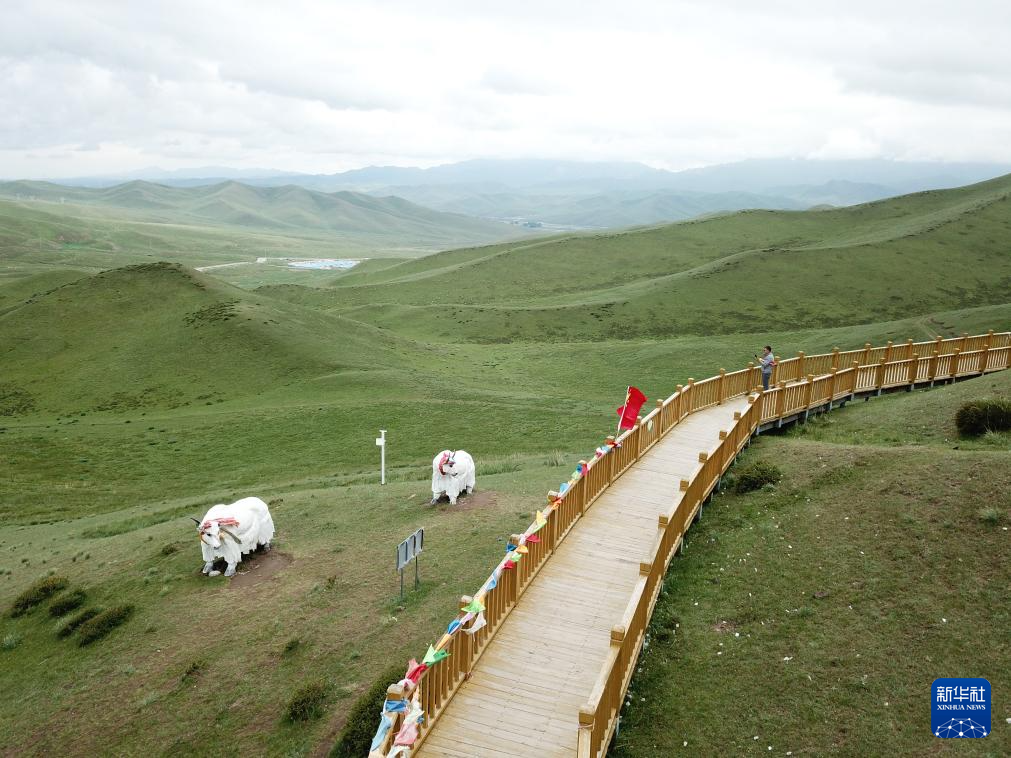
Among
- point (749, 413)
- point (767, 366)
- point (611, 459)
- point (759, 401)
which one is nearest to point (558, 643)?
point (611, 459)

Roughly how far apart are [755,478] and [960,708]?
935cm

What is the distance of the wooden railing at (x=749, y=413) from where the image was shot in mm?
10672

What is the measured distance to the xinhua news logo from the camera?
34.1ft

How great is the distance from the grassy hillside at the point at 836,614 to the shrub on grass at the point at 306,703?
5978mm

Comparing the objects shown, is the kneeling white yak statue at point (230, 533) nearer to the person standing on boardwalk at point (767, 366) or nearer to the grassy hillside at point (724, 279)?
the person standing on boardwalk at point (767, 366)

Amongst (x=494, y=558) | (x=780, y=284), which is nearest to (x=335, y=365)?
(x=494, y=558)

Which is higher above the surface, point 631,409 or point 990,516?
point 631,409

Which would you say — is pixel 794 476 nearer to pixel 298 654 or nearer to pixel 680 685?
pixel 680 685

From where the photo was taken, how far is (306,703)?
1360 cm

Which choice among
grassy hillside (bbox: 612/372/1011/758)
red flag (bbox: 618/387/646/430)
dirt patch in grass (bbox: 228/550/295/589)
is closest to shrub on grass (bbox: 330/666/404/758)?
grassy hillside (bbox: 612/372/1011/758)

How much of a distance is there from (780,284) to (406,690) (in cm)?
8307

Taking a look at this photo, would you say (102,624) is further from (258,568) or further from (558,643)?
(558,643)

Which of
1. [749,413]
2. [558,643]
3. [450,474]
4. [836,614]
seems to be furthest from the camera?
[450,474]

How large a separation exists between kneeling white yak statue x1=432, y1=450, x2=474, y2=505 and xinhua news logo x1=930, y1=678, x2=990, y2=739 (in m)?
14.6
